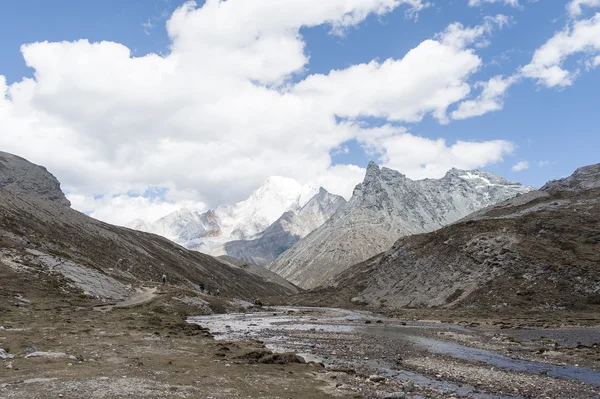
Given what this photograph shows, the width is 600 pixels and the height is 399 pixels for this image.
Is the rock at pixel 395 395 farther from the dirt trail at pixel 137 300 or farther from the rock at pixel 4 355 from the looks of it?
the dirt trail at pixel 137 300

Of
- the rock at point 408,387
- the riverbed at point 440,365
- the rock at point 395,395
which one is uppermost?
the rock at point 395,395

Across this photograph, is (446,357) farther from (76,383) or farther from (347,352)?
(76,383)

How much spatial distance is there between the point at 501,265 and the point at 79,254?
342 feet

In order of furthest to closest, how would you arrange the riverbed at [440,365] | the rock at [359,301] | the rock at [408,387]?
the rock at [359,301], the riverbed at [440,365], the rock at [408,387]

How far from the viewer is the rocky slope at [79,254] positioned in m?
73.3

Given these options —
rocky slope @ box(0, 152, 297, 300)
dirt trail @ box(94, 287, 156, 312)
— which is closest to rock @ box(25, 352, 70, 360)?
dirt trail @ box(94, 287, 156, 312)

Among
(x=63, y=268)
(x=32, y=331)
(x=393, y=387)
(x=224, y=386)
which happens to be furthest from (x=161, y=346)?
(x=63, y=268)

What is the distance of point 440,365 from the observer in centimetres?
3359

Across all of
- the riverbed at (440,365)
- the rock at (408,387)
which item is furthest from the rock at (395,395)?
the rock at (408,387)

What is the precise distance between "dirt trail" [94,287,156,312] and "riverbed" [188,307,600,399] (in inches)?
761

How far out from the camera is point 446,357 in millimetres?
38094

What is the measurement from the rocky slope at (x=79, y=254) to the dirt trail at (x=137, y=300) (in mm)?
2608

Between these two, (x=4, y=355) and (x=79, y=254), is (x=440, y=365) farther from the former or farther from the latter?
(x=79, y=254)

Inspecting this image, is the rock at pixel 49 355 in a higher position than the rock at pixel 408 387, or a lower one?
higher
